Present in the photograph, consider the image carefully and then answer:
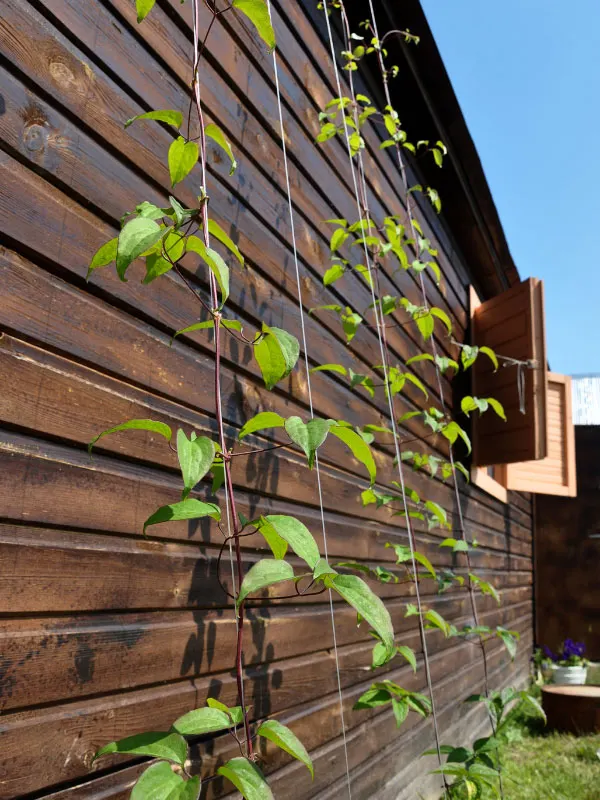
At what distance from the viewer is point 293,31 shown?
2.16 m

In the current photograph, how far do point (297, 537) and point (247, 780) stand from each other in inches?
11.7

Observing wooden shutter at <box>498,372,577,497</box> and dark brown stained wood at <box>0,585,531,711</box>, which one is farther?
wooden shutter at <box>498,372,577,497</box>

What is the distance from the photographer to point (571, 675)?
574 centimetres

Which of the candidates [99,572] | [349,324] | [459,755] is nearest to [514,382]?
[349,324]

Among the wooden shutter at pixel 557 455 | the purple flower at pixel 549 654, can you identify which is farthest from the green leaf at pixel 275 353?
the purple flower at pixel 549 654

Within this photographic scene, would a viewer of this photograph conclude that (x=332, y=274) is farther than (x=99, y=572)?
Yes

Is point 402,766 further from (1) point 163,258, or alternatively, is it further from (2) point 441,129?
(2) point 441,129

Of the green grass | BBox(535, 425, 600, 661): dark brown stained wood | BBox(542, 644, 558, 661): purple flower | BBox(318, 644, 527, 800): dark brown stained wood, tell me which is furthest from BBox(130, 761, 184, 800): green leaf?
BBox(535, 425, 600, 661): dark brown stained wood

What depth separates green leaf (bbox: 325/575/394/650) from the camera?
837mm

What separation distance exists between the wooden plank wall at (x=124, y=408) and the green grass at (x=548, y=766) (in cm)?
106

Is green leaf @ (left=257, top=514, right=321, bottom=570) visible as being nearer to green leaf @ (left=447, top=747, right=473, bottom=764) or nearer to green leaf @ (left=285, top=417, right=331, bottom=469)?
green leaf @ (left=285, top=417, right=331, bottom=469)

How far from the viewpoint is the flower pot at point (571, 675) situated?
573 cm

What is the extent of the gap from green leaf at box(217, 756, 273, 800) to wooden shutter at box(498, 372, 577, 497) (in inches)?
185

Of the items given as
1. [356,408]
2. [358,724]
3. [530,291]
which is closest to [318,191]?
[356,408]
